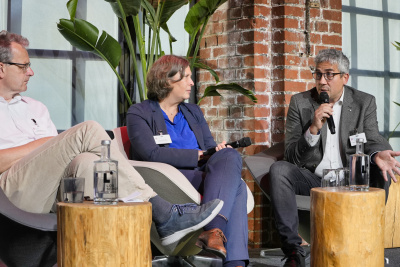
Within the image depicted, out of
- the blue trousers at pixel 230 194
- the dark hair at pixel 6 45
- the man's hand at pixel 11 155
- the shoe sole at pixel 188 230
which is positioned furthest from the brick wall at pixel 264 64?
the man's hand at pixel 11 155

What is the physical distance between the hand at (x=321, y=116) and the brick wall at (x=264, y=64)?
0.69m

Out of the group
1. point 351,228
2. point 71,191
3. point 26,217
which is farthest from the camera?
point 351,228

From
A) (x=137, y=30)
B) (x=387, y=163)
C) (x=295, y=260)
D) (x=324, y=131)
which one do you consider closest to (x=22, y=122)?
(x=137, y=30)

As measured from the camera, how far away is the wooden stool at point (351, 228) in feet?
8.74

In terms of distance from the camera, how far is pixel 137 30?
3887mm

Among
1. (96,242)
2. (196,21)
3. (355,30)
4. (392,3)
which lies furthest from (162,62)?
(392,3)

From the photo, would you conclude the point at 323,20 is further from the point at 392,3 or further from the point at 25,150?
the point at 25,150

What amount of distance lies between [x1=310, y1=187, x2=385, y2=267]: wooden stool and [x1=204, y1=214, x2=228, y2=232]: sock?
44cm

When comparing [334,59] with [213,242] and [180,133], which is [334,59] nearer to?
[180,133]

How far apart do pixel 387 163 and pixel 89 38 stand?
180 centimetres

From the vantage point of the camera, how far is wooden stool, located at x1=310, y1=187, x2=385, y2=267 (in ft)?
8.74

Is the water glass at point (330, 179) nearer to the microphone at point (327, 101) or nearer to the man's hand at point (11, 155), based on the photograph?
the microphone at point (327, 101)

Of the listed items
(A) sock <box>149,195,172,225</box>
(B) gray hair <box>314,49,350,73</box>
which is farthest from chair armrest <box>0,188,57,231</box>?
(B) gray hair <box>314,49,350,73</box>

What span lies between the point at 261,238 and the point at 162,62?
143 cm
